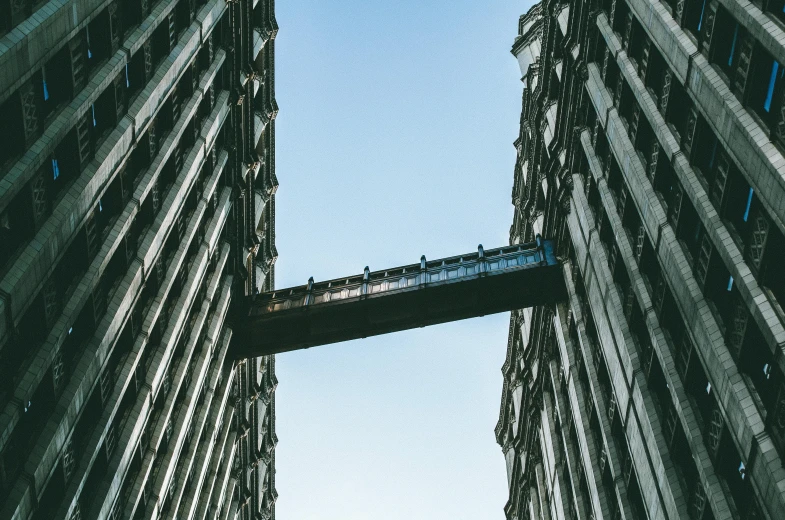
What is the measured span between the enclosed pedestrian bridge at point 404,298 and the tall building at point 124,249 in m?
2.46

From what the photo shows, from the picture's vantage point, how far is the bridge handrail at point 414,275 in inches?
1540

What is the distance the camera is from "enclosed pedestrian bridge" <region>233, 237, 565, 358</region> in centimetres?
3891

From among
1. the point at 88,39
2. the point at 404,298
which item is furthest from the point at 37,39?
the point at 404,298

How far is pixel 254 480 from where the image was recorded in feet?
155

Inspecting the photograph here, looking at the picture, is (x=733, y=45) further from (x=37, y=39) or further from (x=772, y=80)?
(x=37, y=39)

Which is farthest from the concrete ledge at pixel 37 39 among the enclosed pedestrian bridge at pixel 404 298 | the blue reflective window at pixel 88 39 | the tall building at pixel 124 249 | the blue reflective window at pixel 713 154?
the enclosed pedestrian bridge at pixel 404 298

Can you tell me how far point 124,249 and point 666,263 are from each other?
640 inches

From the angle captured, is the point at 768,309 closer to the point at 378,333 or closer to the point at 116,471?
the point at 116,471

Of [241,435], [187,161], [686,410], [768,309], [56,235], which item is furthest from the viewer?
[241,435]

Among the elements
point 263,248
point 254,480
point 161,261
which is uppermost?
point 263,248

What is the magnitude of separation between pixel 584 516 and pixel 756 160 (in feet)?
61.2

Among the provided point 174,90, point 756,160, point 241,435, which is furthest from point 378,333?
point 756,160

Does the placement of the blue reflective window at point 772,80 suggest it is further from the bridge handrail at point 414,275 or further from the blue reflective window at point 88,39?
the bridge handrail at point 414,275

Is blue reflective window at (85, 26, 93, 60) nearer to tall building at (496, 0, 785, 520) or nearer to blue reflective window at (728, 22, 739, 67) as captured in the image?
tall building at (496, 0, 785, 520)
